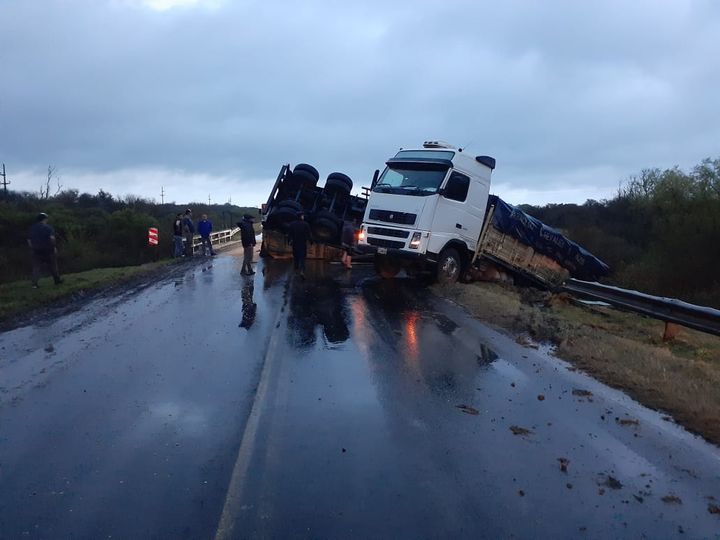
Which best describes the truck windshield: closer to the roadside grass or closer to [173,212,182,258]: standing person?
the roadside grass

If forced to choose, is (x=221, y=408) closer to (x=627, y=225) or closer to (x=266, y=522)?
(x=266, y=522)

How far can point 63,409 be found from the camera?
650 cm

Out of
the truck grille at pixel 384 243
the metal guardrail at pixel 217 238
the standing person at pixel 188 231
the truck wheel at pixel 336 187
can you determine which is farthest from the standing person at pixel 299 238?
the metal guardrail at pixel 217 238

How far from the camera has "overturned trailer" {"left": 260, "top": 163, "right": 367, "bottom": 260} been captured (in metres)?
22.9

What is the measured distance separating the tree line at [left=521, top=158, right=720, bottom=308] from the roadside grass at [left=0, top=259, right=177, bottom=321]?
1672 centimetres

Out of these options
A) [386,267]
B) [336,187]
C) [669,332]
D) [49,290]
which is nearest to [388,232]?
[386,267]

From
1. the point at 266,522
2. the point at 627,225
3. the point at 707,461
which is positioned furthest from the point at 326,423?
the point at 627,225

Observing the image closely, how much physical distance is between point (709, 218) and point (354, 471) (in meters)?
19.5

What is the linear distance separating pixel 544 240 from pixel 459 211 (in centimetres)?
353

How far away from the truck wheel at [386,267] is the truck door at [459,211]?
2.22 meters

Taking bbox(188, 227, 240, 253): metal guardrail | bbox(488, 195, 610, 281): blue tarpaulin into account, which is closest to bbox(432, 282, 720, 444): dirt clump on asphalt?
bbox(488, 195, 610, 281): blue tarpaulin

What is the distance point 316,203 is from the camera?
2372 cm

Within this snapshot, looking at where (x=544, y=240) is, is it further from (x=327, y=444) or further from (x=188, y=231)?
(x=188, y=231)

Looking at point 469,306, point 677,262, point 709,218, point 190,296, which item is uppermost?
point 709,218
